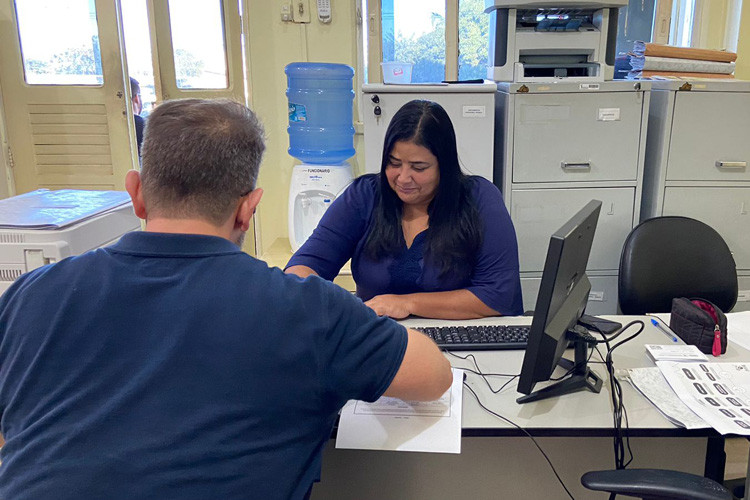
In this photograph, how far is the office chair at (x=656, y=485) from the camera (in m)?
0.89

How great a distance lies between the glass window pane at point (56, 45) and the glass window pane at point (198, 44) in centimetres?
51

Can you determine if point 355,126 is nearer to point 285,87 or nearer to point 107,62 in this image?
point 285,87

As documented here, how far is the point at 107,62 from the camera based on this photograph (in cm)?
349

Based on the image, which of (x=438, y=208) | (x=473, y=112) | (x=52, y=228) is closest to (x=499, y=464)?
(x=438, y=208)

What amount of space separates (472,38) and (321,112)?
108 cm

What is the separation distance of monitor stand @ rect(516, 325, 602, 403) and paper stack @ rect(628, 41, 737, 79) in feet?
6.43

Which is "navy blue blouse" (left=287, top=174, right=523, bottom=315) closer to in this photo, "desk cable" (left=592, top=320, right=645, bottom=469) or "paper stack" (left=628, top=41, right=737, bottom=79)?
"desk cable" (left=592, top=320, right=645, bottom=469)

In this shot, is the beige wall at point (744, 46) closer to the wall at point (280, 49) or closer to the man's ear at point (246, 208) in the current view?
the wall at point (280, 49)

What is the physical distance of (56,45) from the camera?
11.7ft

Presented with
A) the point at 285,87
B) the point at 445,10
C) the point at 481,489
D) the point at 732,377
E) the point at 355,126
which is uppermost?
the point at 445,10

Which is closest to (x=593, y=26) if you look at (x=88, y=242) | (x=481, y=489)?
(x=481, y=489)

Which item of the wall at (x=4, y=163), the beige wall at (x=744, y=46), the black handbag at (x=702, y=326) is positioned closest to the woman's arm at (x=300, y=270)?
the black handbag at (x=702, y=326)

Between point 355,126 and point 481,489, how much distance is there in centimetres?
265

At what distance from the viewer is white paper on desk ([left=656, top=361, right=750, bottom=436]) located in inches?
40.7
